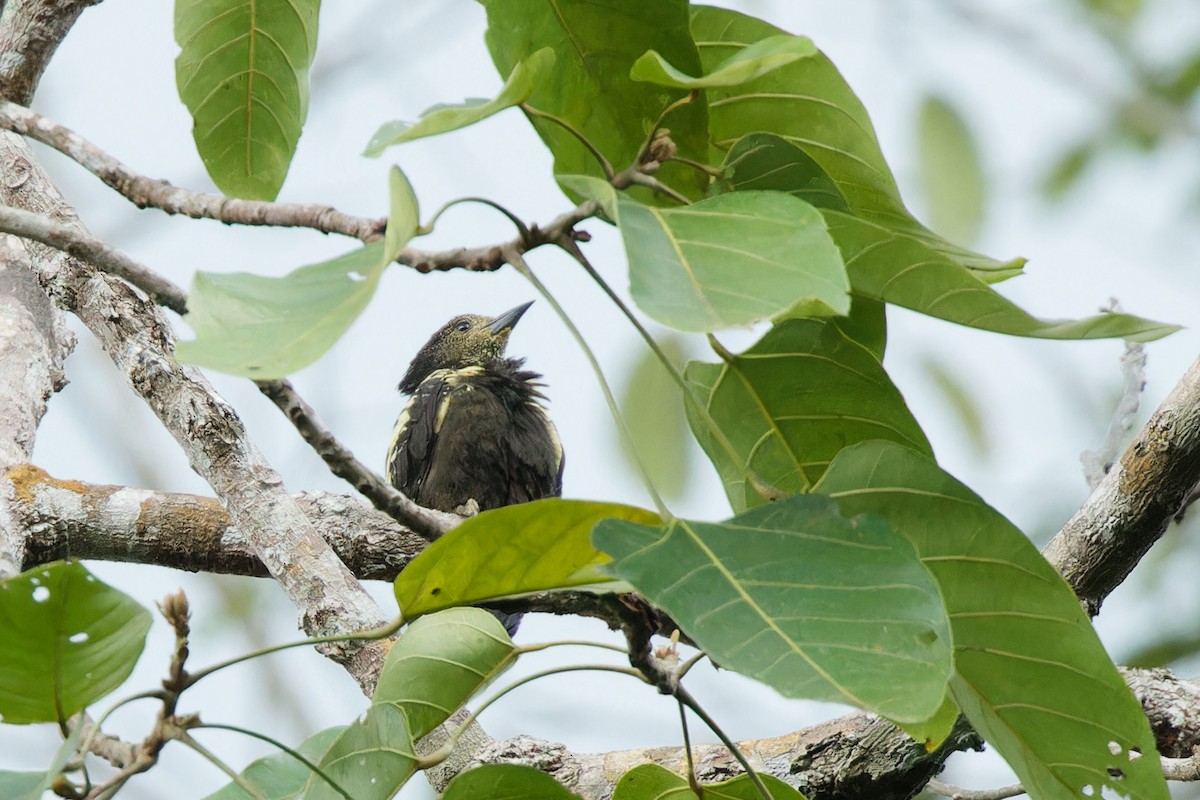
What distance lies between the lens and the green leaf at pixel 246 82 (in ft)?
5.94

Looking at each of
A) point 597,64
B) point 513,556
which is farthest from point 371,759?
point 597,64

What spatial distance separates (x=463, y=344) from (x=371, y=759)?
142 inches

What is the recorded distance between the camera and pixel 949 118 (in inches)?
140

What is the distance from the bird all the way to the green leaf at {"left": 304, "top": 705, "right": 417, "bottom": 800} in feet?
7.41

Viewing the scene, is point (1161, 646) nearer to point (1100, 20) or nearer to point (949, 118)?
point (949, 118)

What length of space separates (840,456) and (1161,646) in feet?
8.44

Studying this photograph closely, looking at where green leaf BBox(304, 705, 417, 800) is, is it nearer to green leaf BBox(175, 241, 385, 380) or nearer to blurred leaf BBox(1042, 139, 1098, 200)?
green leaf BBox(175, 241, 385, 380)

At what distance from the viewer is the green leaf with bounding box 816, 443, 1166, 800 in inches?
49.8

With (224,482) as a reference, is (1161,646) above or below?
below

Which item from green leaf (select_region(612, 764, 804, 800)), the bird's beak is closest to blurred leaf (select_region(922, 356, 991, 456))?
the bird's beak

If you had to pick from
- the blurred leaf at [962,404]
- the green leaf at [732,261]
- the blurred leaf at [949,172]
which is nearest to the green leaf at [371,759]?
the green leaf at [732,261]

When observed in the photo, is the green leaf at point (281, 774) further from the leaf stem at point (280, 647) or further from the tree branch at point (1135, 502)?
the tree branch at point (1135, 502)

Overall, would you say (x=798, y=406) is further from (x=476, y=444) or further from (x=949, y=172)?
(x=476, y=444)

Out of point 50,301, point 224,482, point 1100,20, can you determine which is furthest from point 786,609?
point 1100,20
